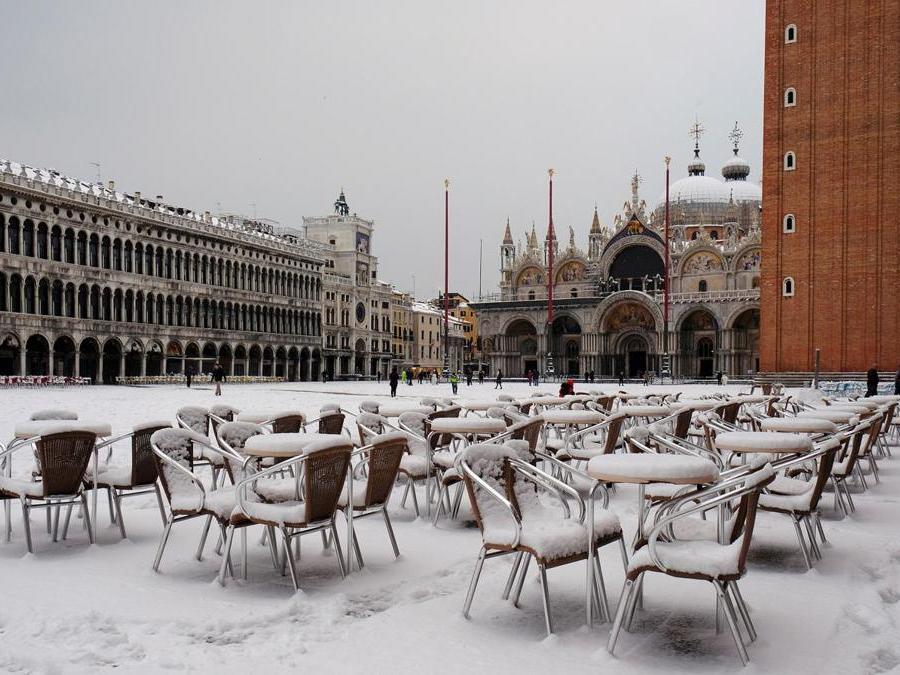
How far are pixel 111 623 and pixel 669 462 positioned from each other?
135 inches

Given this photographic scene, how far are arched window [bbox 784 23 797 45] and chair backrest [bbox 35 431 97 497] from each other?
37.8m

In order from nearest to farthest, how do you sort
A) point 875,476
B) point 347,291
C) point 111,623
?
point 111,623 → point 875,476 → point 347,291

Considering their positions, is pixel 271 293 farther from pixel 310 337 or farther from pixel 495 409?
pixel 495 409

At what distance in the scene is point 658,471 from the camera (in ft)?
15.7

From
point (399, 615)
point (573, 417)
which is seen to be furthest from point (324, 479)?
point (573, 417)

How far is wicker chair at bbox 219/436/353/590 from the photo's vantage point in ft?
17.4

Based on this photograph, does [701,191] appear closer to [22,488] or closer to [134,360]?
[134,360]

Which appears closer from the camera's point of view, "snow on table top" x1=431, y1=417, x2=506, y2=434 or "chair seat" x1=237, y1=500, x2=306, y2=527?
"chair seat" x1=237, y1=500, x2=306, y2=527

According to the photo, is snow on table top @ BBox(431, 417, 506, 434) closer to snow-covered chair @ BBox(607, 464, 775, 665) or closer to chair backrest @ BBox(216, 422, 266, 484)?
chair backrest @ BBox(216, 422, 266, 484)

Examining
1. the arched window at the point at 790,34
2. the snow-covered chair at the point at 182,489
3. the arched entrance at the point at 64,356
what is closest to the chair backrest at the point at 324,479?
the snow-covered chair at the point at 182,489

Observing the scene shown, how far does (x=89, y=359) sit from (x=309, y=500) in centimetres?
5235

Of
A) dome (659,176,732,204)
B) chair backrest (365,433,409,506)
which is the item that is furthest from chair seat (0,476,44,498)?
dome (659,176,732,204)

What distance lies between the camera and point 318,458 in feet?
17.6

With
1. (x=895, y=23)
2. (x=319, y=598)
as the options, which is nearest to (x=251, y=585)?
(x=319, y=598)
